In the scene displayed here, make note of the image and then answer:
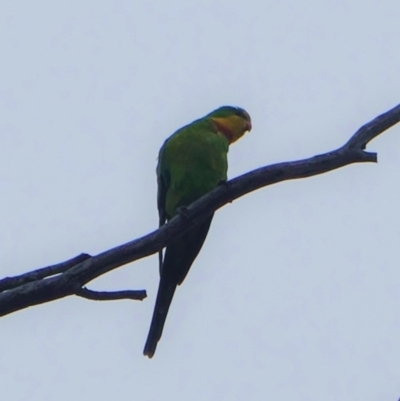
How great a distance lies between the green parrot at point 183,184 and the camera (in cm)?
572

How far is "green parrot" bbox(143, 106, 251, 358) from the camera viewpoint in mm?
5723

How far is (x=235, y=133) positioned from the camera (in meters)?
6.69

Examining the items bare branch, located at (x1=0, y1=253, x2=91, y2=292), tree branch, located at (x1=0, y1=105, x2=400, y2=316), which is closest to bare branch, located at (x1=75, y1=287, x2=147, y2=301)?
tree branch, located at (x1=0, y1=105, x2=400, y2=316)

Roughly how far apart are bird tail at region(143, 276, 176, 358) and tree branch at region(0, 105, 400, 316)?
177 centimetres

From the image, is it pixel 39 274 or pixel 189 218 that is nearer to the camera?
pixel 39 274

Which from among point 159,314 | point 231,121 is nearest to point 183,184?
point 159,314

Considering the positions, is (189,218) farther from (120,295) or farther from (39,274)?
(39,274)

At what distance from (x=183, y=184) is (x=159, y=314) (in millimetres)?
1041

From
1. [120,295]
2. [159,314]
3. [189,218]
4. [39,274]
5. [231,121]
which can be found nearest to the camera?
[120,295]

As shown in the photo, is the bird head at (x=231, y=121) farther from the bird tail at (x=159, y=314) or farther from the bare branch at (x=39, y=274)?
the bare branch at (x=39, y=274)

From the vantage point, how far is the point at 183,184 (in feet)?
19.2

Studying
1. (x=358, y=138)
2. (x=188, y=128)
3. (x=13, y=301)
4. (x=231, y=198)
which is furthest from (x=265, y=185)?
(x=188, y=128)

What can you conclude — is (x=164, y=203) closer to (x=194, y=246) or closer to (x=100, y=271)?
(x=194, y=246)

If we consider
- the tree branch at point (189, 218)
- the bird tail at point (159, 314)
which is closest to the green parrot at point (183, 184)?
the bird tail at point (159, 314)
